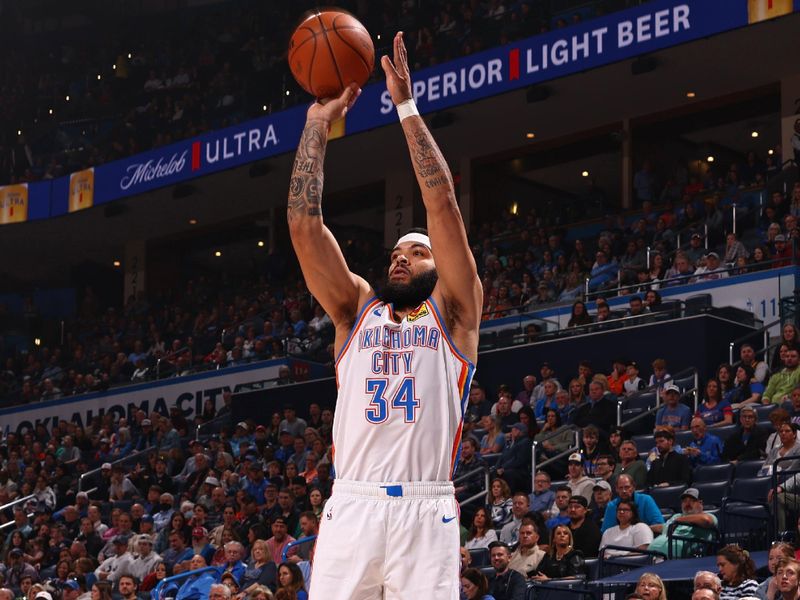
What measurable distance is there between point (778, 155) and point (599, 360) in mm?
6664

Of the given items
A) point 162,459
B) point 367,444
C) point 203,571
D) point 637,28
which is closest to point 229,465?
point 162,459

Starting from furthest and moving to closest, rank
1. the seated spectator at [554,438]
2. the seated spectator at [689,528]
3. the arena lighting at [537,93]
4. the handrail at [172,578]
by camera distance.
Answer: the arena lighting at [537,93] < the seated spectator at [554,438] < the handrail at [172,578] < the seated spectator at [689,528]

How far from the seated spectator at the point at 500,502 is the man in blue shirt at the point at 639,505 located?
1.49m

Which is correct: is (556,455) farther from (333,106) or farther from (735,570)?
(333,106)

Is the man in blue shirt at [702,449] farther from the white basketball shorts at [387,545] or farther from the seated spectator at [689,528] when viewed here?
the white basketball shorts at [387,545]

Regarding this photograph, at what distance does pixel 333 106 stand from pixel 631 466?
7571 mm

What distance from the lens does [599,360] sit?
16266 millimetres

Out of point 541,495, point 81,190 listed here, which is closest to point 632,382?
point 541,495

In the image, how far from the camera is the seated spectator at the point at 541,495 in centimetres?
1212

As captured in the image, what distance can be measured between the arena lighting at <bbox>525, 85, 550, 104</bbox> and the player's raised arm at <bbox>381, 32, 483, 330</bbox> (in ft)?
52.3

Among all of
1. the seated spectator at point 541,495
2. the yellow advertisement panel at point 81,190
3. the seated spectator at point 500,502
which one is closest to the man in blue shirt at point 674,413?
the seated spectator at point 541,495

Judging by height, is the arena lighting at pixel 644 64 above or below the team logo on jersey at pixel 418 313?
above

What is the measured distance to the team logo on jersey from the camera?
4.66 metres

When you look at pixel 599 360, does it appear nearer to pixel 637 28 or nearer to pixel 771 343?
pixel 771 343
